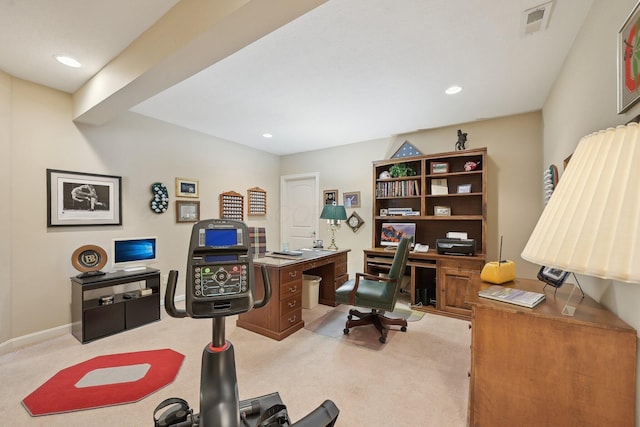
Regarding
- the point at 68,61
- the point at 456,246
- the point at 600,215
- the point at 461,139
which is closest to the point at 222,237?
the point at 600,215

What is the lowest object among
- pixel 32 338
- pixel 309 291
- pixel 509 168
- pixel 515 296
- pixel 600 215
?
pixel 32 338

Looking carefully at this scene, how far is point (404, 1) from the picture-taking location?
1.56 m

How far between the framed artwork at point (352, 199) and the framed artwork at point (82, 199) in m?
3.23

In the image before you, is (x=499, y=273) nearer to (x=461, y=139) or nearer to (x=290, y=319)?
(x=290, y=319)

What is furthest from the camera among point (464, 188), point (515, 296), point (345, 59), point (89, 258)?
point (464, 188)

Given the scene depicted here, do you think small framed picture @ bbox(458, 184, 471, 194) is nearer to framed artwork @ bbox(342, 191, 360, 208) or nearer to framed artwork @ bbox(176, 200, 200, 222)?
framed artwork @ bbox(342, 191, 360, 208)

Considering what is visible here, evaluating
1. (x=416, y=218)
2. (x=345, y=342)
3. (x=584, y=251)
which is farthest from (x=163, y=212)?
(x=584, y=251)

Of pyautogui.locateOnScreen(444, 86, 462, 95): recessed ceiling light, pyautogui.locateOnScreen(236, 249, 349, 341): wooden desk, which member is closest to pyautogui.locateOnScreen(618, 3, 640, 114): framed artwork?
pyautogui.locateOnScreen(444, 86, 462, 95): recessed ceiling light

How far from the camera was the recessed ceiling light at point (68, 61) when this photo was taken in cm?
211

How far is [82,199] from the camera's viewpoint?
285 centimetres

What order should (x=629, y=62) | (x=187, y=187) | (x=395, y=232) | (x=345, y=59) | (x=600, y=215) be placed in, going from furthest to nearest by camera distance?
(x=395, y=232)
(x=187, y=187)
(x=345, y=59)
(x=629, y=62)
(x=600, y=215)

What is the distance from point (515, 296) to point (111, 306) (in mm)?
3470

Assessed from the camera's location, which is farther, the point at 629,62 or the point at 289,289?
the point at 289,289

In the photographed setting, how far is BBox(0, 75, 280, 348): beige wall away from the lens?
8.04ft
